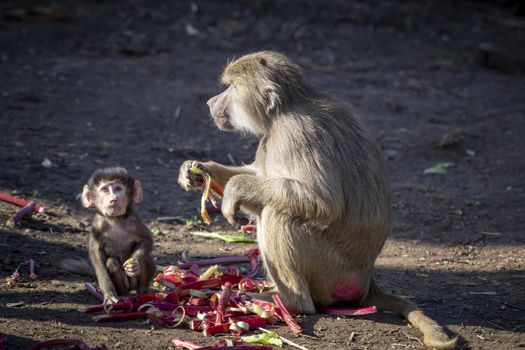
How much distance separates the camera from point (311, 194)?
5.89 m

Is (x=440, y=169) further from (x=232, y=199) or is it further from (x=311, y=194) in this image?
(x=232, y=199)

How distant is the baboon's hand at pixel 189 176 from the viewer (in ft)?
21.6

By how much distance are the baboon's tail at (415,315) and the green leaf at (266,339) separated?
1.06 meters

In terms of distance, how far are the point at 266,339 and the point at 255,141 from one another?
5.37 m

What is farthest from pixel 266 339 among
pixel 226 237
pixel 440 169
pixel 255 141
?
pixel 255 141

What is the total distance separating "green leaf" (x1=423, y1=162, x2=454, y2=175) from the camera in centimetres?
1000

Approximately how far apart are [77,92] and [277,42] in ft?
13.8

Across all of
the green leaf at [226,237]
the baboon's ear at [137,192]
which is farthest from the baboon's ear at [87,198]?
the green leaf at [226,237]

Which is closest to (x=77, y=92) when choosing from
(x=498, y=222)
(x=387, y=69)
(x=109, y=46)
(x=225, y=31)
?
(x=109, y=46)

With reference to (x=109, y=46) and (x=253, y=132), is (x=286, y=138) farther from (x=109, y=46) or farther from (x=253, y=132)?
(x=109, y=46)

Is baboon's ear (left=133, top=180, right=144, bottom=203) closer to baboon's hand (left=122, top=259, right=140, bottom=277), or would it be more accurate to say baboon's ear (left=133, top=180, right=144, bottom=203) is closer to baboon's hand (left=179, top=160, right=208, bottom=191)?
baboon's hand (left=179, top=160, right=208, bottom=191)

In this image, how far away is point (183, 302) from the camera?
620 centimetres

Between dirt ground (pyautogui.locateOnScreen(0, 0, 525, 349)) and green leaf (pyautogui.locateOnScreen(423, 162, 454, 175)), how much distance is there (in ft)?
0.33

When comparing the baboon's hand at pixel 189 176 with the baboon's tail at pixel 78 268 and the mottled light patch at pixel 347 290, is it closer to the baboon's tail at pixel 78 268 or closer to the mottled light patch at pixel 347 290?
the baboon's tail at pixel 78 268
